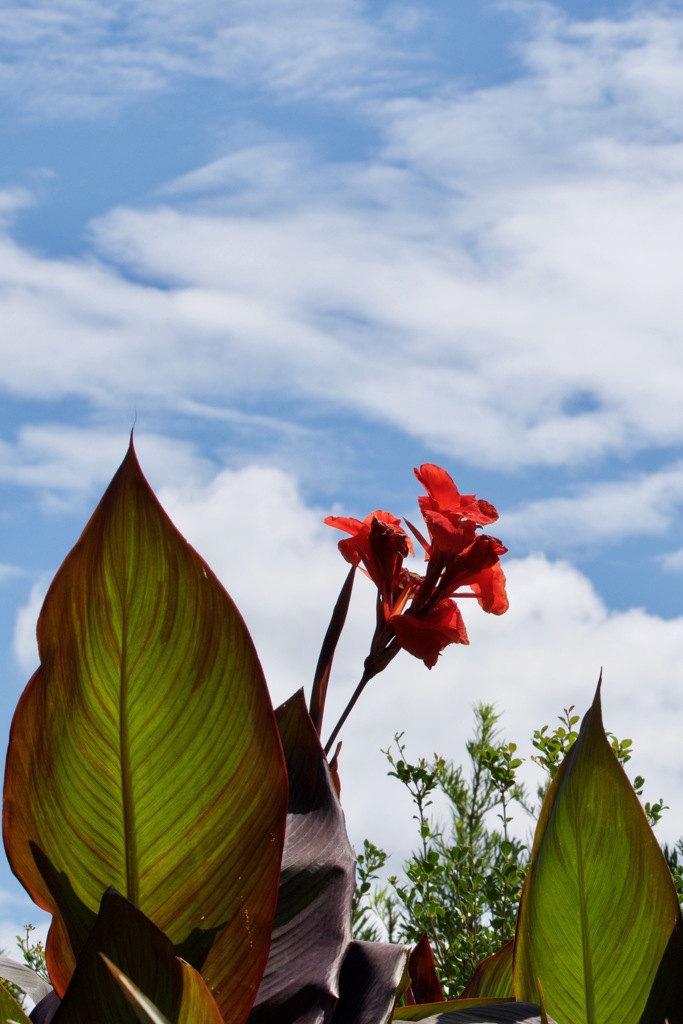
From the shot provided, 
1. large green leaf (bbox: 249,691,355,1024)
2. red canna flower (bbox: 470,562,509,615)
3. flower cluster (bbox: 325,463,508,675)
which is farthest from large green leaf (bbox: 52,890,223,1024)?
red canna flower (bbox: 470,562,509,615)

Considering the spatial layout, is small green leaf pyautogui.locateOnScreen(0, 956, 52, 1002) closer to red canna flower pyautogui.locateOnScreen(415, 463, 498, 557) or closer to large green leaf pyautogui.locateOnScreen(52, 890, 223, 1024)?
large green leaf pyautogui.locateOnScreen(52, 890, 223, 1024)

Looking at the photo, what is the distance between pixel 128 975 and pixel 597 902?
36 cm

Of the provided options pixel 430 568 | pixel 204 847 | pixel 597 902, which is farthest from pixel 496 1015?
pixel 430 568

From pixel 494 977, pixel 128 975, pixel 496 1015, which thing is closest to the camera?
pixel 128 975

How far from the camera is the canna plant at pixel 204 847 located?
0.69 metres

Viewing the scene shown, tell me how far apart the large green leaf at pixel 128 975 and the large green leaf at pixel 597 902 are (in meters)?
0.28

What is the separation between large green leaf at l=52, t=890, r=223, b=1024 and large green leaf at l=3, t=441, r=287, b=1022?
0.24 feet

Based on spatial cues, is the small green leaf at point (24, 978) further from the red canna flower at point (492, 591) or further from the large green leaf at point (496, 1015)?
the red canna flower at point (492, 591)

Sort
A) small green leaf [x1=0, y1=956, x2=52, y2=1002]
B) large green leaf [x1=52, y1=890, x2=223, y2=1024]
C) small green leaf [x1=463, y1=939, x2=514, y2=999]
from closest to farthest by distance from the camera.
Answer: large green leaf [x1=52, y1=890, x2=223, y2=1024] → small green leaf [x1=0, y1=956, x2=52, y2=1002] → small green leaf [x1=463, y1=939, x2=514, y2=999]

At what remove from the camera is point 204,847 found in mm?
A: 721

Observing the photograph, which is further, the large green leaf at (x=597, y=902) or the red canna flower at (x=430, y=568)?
the red canna flower at (x=430, y=568)

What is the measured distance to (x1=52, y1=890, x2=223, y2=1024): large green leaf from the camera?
24.9 inches

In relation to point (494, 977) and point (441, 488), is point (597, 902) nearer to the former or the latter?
point (494, 977)

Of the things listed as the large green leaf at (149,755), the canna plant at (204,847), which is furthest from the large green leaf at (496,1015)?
the large green leaf at (149,755)
